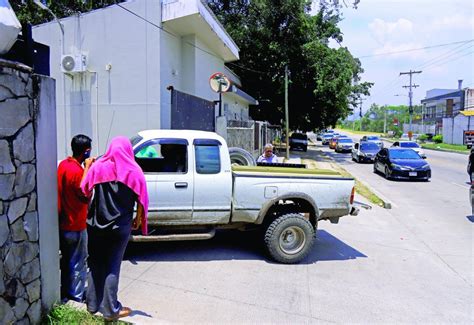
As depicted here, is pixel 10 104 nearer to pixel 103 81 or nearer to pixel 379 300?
pixel 379 300

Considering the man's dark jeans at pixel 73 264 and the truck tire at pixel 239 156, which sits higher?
the truck tire at pixel 239 156

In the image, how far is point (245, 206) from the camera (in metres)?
6.02

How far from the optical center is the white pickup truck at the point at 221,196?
585 cm

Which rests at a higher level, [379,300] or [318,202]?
[318,202]

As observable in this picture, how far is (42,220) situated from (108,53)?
10.4 metres

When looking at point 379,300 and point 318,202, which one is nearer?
point 379,300

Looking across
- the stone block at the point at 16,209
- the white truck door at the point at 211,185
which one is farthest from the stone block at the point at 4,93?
the white truck door at the point at 211,185

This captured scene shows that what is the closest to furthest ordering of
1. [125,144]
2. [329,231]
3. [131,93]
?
[125,144] → [329,231] → [131,93]

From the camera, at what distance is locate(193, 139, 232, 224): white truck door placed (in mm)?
5930

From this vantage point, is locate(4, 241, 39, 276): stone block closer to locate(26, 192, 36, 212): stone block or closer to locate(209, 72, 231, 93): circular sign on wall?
locate(26, 192, 36, 212): stone block

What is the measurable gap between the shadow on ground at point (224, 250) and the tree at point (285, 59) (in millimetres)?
21380

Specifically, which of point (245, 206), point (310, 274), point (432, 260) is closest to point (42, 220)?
point (245, 206)

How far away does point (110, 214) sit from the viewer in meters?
3.67

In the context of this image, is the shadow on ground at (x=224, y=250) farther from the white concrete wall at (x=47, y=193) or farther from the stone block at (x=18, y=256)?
the stone block at (x=18, y=256)
